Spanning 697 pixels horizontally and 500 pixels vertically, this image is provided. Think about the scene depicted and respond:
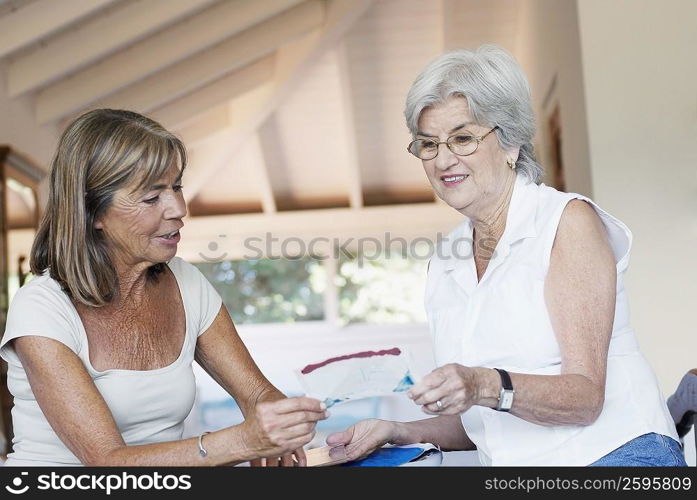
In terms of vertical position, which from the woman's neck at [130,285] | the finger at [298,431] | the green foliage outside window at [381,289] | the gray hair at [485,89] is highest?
the gray hair at [485,89]

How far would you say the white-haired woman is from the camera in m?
1.51

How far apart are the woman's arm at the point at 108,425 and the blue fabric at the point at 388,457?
0.28 meters

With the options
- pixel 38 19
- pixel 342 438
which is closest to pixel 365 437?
pixel 342 438

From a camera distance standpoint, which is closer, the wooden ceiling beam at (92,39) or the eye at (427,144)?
the eye at (427,144)

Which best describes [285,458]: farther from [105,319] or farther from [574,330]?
[574,330]

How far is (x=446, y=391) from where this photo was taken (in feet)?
4.42

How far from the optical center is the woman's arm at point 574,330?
1471 mm

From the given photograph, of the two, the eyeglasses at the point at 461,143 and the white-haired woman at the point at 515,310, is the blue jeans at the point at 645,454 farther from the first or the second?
the eyeglasses at the point at 461,143

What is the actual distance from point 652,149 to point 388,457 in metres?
2.58

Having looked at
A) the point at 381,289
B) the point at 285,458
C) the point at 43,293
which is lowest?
the point at 381,289

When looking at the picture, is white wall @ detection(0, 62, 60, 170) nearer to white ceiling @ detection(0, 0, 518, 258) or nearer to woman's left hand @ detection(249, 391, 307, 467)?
white ceiling @ detection(0, 0, 518, 258)

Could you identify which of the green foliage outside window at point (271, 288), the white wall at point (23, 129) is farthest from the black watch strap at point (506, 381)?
the green foliage outside window at point (271, 288)

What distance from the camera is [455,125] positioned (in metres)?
1.75

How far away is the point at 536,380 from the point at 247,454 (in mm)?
488
